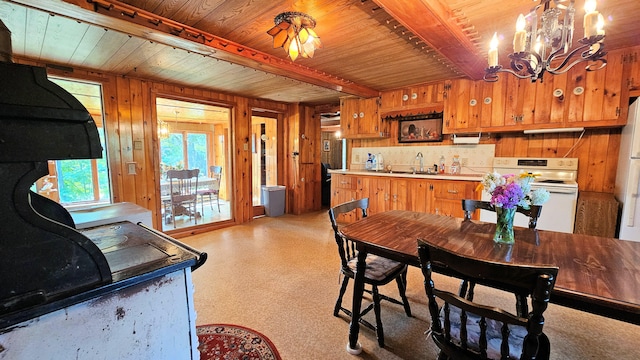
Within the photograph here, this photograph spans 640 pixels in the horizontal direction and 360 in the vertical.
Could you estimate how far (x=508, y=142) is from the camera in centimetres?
357

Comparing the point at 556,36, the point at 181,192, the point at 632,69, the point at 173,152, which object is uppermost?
the point at 632,69

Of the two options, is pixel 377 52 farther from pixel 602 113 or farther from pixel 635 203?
pixel 635 203

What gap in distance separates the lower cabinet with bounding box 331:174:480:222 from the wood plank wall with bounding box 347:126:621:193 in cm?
90

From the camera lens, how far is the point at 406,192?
12.9 feet

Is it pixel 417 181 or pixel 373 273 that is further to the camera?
pixel 417 181

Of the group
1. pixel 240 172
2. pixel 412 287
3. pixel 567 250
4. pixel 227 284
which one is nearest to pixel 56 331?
pixel 227 284

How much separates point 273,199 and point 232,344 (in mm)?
3569

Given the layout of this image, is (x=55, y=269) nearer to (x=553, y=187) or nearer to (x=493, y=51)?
(x=493, y=51)

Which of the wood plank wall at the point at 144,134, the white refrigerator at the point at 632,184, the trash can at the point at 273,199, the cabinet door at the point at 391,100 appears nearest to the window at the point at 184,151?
the trash can at the point at 273,199

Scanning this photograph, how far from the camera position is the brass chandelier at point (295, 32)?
76.2 inches

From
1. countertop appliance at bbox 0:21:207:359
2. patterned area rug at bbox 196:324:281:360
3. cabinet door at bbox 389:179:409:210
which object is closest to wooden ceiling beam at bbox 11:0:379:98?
countertop appliance at bbox 0:21:207:359

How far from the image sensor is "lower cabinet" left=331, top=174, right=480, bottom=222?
349 cm

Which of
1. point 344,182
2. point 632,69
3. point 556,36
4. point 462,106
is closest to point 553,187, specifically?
point 632,69

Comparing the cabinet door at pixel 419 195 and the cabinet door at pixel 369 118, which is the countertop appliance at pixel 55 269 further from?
the cabinet door at pixel 369 118
